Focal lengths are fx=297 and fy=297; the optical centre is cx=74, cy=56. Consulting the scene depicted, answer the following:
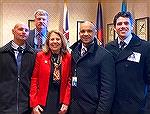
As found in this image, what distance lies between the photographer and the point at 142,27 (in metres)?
5.38

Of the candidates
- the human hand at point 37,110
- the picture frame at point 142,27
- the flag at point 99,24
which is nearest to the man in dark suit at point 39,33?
the human hand at point 37,110

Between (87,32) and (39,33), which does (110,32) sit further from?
(87,32)

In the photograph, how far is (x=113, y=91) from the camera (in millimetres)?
2465

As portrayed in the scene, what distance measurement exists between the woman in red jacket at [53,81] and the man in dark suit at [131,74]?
45 centimetres

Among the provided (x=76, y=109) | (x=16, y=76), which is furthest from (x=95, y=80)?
(x=16, y=76)

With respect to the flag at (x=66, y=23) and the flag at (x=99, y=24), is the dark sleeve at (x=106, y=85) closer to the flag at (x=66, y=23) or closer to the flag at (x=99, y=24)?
the flag at (x=66, y=23)

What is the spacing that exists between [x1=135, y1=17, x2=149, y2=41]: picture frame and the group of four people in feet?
9.16

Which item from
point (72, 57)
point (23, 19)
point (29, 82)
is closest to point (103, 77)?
point (72, 57)

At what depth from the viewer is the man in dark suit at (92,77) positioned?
8.04 ft

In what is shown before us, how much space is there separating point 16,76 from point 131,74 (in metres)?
1.03

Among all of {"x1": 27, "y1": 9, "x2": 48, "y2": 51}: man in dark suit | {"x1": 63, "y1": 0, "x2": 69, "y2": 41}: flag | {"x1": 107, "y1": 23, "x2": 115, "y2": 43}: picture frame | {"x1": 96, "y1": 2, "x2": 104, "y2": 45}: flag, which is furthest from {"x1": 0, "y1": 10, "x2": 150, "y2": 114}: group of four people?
{"x1": 107, "y1": 23, "x2": 115, "y2": 43}: picture frame

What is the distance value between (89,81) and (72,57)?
11.2 inches

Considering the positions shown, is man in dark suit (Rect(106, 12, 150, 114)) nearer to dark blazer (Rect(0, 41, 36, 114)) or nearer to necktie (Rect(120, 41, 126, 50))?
necktie (Rect(120, 41, 126, 50))

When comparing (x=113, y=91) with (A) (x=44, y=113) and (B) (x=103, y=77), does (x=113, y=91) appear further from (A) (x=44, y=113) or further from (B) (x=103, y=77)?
(A) (x=44, y=113)
